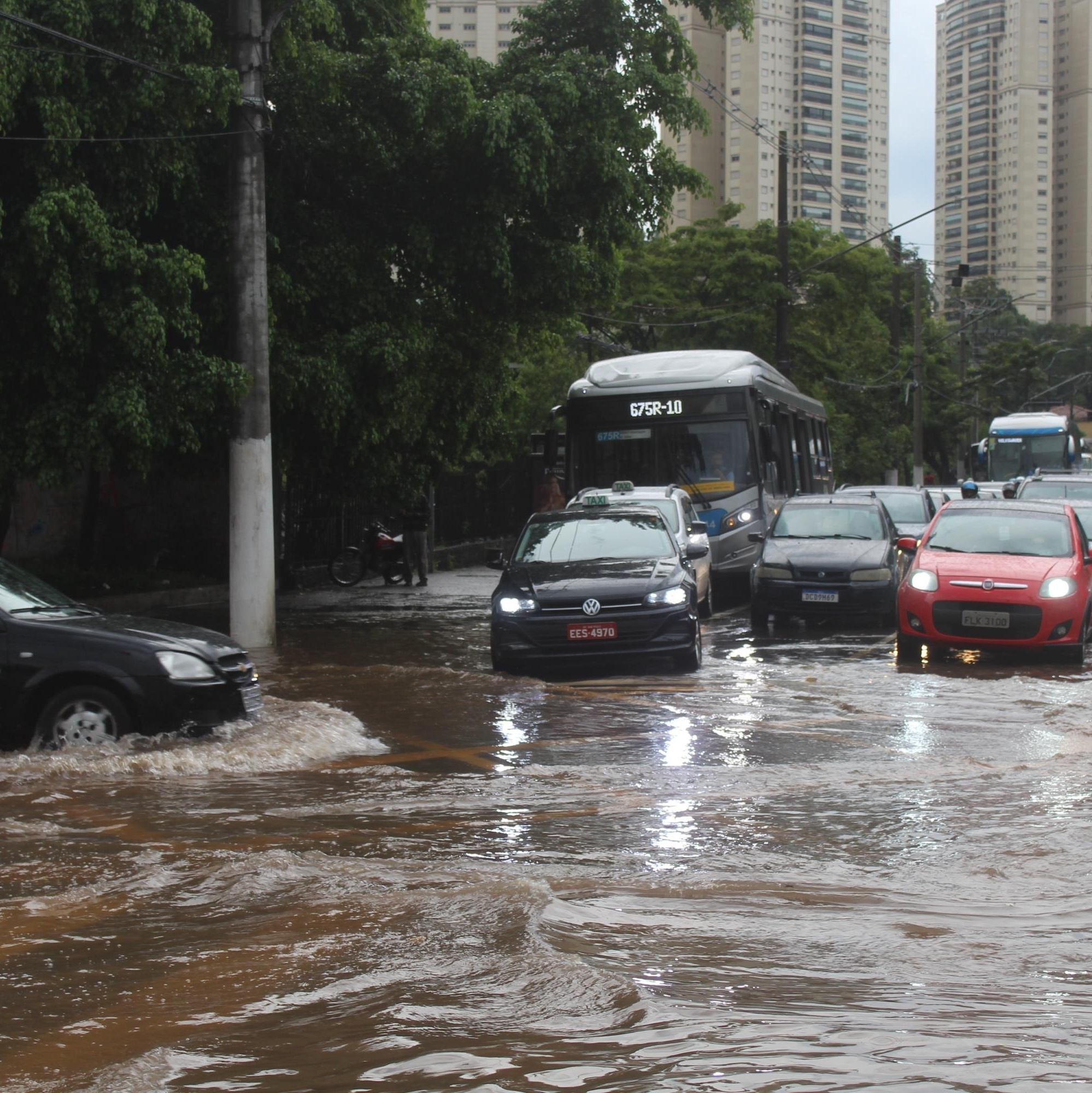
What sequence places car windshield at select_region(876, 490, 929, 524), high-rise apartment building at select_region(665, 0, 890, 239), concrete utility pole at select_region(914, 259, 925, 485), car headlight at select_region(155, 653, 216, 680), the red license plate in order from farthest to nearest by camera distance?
high-rise apartment building at select_region(665, 0, 890, 239)
concrete utility pole at select_region(914, 259, 925, 485)
car windshield at select_region(876, 490, 929, 524)
the red license plate
car headlight at select_region(155, 653, 216, 680)

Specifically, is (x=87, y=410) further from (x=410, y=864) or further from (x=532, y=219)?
(x=410, y=864)

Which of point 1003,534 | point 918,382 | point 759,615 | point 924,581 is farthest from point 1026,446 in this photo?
point 924,581

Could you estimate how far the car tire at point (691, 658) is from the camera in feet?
43.9

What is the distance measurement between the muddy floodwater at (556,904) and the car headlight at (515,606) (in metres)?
2.21

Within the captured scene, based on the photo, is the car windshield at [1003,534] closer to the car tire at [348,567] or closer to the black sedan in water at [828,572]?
the black sedan in water at [828,572]

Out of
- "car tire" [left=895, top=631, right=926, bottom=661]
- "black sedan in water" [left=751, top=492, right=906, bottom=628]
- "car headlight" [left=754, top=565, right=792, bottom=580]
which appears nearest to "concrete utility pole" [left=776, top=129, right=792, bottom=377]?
"black sedan in water" [left=751, top=492, right=906, bottom=628]

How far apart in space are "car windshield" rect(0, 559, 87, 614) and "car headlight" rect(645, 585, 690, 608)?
17.2ft

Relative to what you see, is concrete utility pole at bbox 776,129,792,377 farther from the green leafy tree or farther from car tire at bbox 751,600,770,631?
the green leafy tree

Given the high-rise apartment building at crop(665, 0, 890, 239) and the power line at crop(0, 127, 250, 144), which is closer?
the power line at crop(0, 127, 250, 144)

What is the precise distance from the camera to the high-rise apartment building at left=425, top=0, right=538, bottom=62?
158 meters

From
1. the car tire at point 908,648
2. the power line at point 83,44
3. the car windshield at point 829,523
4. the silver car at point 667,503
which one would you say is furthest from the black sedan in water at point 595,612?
the power line at point 83,44

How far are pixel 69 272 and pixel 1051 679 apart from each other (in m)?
9.99

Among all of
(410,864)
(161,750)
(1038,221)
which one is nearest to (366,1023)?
(410,864)

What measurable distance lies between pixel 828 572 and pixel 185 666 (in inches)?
391
